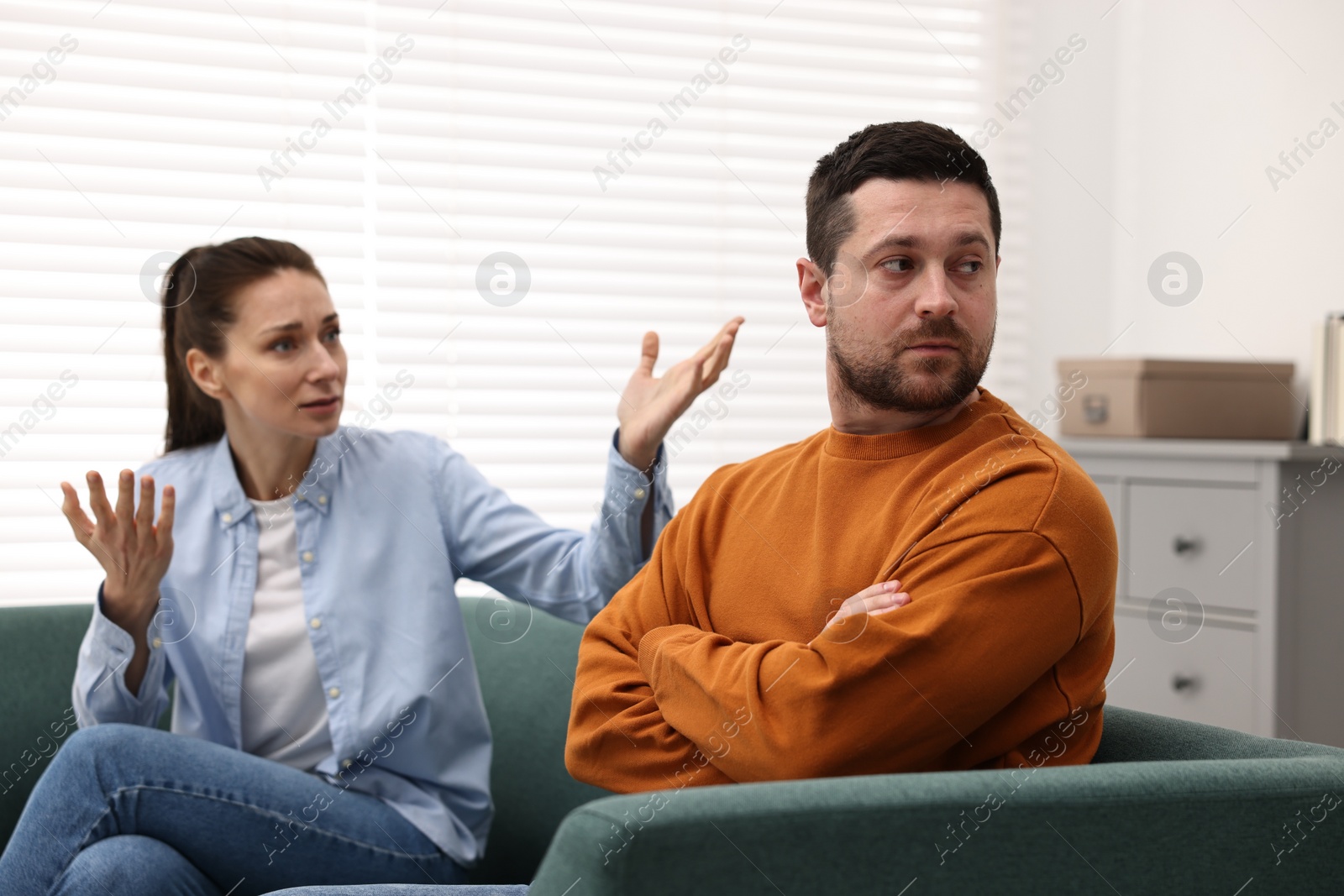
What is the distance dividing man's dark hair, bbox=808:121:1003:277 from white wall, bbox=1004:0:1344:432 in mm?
1943

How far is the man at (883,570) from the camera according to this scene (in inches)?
40.3

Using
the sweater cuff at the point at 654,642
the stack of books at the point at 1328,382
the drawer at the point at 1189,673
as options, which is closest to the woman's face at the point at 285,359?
the sweater cuff at the point at 654,642

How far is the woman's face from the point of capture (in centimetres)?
184

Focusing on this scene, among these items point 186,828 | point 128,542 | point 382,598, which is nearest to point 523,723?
point 382,598

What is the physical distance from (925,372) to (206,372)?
4.13 ft

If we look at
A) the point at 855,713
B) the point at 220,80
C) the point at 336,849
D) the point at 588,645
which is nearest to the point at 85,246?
the point at 220,80

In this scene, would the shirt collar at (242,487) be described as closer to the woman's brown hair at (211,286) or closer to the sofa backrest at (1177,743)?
the woman's brown hair at (211,286)

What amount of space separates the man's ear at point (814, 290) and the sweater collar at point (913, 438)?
139 millimetres

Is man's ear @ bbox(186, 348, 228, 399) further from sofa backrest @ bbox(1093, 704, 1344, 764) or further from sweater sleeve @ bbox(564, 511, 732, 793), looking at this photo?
sofa backrest @ bbox(1093, 704, 1344, 764)

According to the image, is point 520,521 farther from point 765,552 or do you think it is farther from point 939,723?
point 939,723

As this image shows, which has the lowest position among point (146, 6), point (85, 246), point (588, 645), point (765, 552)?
point (588, 645)

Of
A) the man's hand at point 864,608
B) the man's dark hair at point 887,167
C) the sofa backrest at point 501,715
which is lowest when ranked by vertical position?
the sofa backrest at point 501,715

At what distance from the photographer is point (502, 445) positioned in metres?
2.99

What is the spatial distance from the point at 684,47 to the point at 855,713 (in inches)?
97.7
